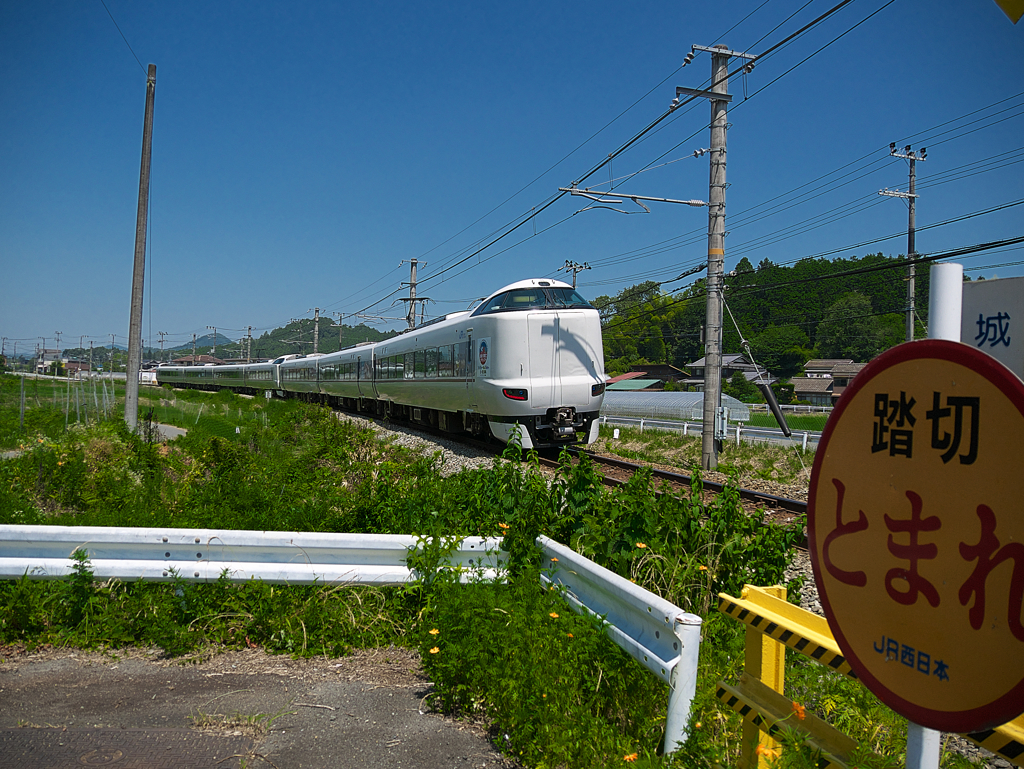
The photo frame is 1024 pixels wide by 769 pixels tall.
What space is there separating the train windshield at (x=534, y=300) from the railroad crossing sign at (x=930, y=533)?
44.6ft

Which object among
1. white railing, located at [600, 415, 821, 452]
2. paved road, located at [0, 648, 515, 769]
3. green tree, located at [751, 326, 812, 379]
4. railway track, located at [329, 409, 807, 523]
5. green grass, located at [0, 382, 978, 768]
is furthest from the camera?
green tree, located at [751, 326, 812, 379]

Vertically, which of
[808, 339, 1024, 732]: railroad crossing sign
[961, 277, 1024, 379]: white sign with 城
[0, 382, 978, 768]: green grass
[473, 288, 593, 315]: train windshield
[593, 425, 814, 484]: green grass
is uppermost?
[473, 288, 593, 315]: train windshield

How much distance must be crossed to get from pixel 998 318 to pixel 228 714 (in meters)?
3.42

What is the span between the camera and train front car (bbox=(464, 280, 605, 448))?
14938mm

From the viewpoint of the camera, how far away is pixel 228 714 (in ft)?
11.1

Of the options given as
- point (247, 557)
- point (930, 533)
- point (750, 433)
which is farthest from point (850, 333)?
point (930, 533)

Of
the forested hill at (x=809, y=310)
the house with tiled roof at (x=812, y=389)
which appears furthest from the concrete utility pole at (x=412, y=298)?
the house with tiled roof at (x=812, y=389)

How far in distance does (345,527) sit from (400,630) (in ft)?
4.94

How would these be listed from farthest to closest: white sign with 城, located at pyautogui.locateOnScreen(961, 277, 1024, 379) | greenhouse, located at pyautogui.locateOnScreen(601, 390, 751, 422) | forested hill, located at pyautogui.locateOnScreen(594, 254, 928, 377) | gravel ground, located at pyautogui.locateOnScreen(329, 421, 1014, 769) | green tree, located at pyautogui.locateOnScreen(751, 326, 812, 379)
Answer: green tree, located at pyautogui.locateOnScreen(751, 326, 812, 379) → greenhouse, located at pyautogui.locateOnScreen(601, 390, 751, 422) → forested hill, located at pyautogui.locateOnScreen(594, 254, 928, 377) → gravel ground, located at pyautogui.locateOnScreen(329, 421, 1014, 769) → white sign with 城, located at pyautogui.locateOnScreen(961, 277, 1024, 379)

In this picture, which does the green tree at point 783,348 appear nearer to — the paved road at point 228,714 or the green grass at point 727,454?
the green grass at point 727,454

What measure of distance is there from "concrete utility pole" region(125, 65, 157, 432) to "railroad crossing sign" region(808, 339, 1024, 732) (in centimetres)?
1373

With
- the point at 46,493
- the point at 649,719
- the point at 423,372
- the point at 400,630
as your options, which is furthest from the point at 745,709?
the point at 423,372

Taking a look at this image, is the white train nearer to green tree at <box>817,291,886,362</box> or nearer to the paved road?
the paved road

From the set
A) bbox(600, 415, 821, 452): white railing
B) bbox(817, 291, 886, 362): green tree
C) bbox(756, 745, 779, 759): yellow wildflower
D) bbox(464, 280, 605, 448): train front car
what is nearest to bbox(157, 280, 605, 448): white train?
Result: bbox(464, 280, 605, 448): train front car
